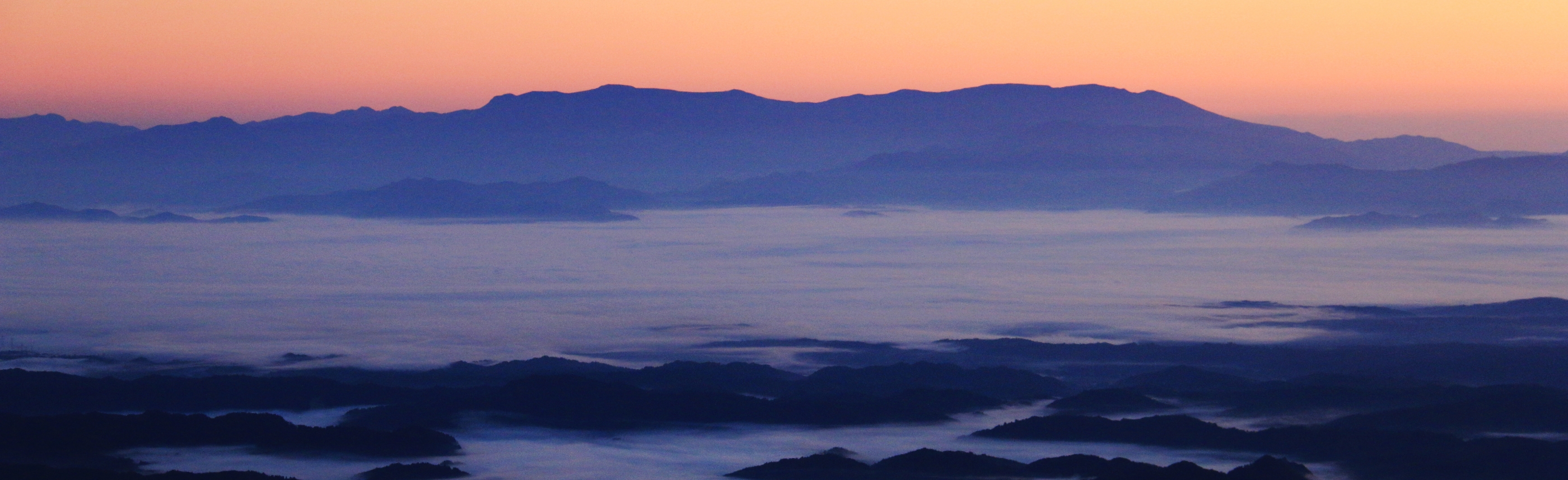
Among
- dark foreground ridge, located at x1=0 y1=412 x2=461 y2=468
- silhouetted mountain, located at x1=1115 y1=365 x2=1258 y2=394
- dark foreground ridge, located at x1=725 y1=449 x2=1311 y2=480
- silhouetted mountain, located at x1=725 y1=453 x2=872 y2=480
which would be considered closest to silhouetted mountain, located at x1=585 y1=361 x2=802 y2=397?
silhouetted mountain, located at x1=1115 y1=365 x2=1258 y2=394

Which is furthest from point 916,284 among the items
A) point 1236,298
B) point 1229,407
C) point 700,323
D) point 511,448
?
point 511,448

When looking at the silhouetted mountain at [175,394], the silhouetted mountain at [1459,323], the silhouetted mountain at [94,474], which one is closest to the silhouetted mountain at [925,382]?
the silhouetted mountain at [175,394]

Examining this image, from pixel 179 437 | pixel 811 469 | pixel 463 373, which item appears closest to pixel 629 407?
pixel 811 469

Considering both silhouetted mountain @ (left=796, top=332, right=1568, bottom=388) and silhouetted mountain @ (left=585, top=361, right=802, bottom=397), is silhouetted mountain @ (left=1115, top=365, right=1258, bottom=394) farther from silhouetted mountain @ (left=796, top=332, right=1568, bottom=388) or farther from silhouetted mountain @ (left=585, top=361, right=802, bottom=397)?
silhouetted mountain @ (left=585, top=361, right=802, bottom=397)

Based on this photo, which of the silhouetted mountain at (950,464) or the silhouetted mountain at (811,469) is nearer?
the silhouetted mountain at (811,469)

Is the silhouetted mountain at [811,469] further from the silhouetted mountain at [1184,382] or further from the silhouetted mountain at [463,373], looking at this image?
the silhouetted mountain at [463,373]

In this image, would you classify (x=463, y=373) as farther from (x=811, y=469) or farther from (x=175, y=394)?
(x=811, y=469)
